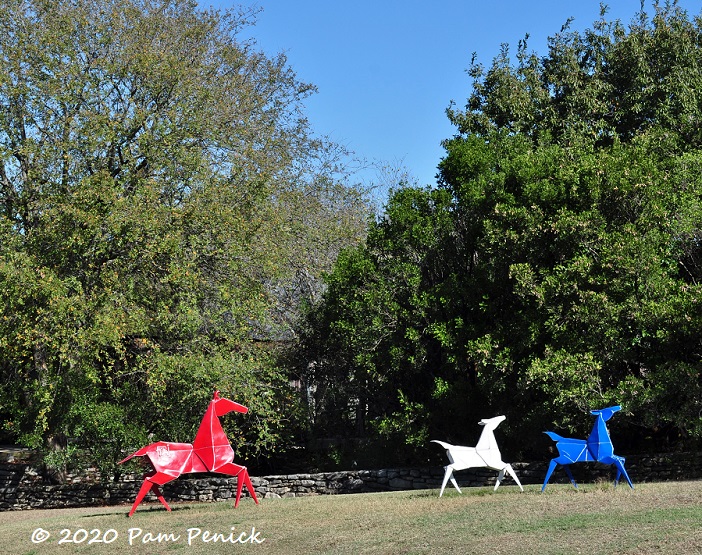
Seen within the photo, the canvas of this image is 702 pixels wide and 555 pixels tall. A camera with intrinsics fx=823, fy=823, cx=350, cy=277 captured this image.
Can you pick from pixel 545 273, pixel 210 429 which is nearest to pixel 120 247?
pixel 210 429

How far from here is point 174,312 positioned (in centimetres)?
2048

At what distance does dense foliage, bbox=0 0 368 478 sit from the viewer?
19.2m

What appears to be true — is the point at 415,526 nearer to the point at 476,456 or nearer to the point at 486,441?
the point at 476,456

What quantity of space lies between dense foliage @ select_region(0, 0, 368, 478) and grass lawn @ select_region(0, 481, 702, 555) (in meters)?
4.42

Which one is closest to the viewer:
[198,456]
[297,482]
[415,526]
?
[415,526]

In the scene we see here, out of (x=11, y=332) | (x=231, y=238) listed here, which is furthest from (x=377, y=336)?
(x=11, y=332)

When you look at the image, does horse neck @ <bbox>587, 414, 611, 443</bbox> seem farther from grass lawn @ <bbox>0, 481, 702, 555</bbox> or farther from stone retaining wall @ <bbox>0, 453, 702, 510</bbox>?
stone retaining wall @ <bbox>0, 453, 702, 510</bbox>

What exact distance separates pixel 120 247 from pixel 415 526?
11.3 m

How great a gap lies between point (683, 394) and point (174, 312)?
11.9m

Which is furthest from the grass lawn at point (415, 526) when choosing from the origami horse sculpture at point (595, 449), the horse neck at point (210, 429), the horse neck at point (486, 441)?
the horse neck at point (210, 429)

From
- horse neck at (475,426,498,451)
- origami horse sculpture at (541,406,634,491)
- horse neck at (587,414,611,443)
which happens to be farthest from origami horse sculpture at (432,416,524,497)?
horse neck at (587,414,611,443)

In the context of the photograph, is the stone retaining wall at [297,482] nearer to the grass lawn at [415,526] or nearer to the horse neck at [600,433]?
the grass lawn at [415,526]

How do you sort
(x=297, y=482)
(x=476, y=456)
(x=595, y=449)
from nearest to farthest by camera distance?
(x=595, y=449) → (x=476, y=456) → (x=297, y=482)

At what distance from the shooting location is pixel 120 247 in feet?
66.1
